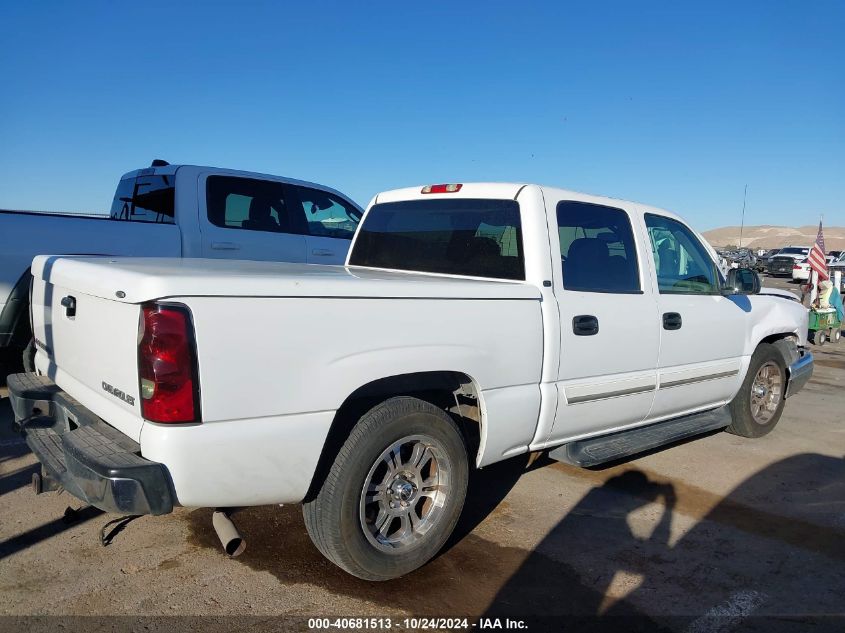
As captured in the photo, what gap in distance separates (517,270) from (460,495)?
1.26 meters

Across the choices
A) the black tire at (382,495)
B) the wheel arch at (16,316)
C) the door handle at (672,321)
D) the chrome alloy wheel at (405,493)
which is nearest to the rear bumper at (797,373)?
the door handle at (672,321)

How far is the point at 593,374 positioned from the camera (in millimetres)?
3961

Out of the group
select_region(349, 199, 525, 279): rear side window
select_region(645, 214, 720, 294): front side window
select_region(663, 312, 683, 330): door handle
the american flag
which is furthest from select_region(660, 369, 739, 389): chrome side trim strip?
the american flag

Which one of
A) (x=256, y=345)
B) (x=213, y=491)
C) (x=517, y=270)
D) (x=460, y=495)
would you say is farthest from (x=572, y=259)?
(x=213, y=491)

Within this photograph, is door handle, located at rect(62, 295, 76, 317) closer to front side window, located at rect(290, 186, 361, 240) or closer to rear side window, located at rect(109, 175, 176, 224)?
rear side window, located at rect(109, 175, 176, 224)

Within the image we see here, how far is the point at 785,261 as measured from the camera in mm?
33375

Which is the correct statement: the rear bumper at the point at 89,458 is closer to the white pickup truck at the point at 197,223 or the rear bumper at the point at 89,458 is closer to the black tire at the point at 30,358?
the black tire at the point at 30,358

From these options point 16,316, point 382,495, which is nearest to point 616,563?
point 382,495

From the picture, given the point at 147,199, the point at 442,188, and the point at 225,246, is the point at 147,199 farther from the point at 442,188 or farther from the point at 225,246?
the point at 442,188

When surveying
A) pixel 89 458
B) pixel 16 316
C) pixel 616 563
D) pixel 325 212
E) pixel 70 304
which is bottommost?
pixel 616 563

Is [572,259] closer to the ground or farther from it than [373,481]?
farther from it

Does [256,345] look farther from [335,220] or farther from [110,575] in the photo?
[335,220]

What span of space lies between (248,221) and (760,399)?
5258mm

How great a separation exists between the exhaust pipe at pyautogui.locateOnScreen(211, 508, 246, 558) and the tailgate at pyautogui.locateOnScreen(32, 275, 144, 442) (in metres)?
0.78
